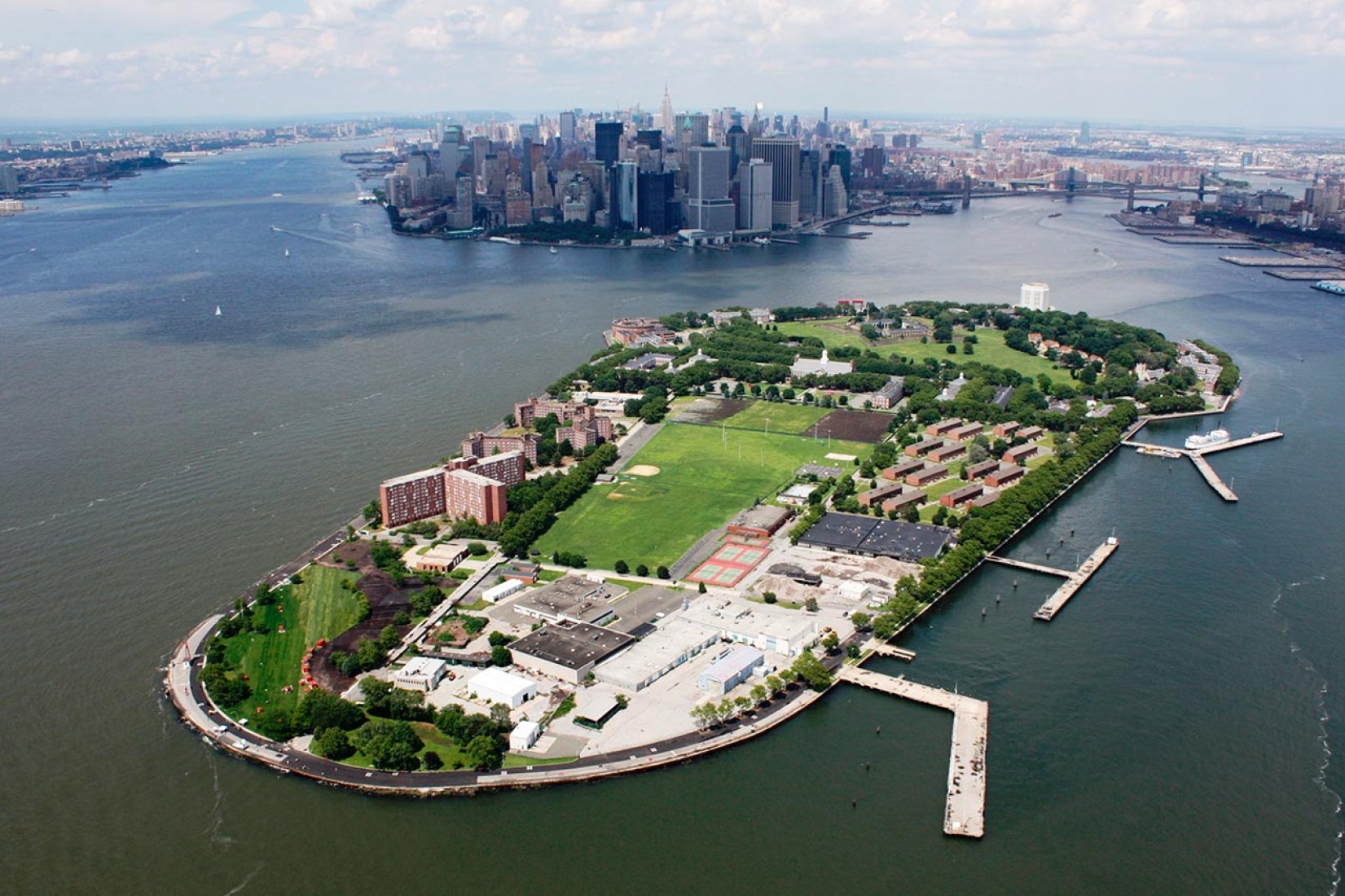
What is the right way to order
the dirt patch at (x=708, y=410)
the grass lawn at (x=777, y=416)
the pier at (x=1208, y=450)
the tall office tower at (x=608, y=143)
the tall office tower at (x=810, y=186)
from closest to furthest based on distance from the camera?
1. the pier at (x=1208, y=450)
2. the grass lawn at (x=777, y=416)
3. the dirt patch at (x=708, y=410)
4. the tall office tower at (x=810, y=186)
5. the tall office tower at (x=608, y=143)

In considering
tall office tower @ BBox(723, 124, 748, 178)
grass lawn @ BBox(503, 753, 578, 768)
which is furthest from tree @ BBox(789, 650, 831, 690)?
tall office tower @ BBox(723, 124, 748, 178)

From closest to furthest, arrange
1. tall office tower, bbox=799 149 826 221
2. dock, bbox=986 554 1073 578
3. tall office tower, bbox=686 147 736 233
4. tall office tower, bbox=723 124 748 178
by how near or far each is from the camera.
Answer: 1. dock, bbox=986 554 1073 578
2. tall office tower, bbox=686 147 736 233
3. tall office tower, bbox=723 124 748 178
4. tall office tower, bbox=799 149 826 221

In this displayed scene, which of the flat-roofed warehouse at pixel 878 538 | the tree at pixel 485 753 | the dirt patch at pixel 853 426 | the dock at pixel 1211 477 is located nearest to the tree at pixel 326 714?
the tree at pixel 485 753

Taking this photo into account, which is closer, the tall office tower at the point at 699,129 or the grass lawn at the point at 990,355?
the grass lawn at the point at 990,355

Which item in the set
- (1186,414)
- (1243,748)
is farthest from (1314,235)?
(1243,748)

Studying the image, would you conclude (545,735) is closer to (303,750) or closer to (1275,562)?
(303,750)

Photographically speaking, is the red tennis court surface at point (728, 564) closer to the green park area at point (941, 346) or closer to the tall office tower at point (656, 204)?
the green park area at point (941, 346)

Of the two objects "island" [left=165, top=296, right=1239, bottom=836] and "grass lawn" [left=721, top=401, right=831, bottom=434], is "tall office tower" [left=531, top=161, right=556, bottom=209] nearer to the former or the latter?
"island" [left=165, top=296, right=1239, bottom=836]
